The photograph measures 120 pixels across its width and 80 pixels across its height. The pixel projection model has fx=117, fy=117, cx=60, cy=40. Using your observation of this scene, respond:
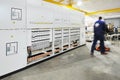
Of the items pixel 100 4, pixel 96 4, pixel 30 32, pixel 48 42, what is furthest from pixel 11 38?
pixel 100 4

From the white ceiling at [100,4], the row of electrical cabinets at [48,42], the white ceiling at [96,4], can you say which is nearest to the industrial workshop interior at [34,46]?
the row of electrical cabinets at [48,42]

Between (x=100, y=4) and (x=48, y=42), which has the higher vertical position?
(x=100, y=4)

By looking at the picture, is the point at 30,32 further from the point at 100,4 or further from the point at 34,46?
the point at 100,4

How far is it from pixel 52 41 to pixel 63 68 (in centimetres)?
119

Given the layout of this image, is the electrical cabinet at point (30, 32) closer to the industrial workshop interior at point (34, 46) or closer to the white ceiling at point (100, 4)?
the industrial workshop interior at point (34, 46)

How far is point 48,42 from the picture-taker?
400 cm

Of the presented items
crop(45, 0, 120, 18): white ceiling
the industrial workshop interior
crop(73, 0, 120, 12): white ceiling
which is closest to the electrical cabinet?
the industrial workshop interior

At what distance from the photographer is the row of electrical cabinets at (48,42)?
11.3 feet

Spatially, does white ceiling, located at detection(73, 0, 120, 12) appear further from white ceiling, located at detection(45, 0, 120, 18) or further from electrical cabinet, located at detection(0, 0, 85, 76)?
→ electrical cabinet, located at detection(0, 0, 85, 76)

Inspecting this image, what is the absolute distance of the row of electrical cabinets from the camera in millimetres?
3435

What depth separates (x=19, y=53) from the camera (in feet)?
9.89

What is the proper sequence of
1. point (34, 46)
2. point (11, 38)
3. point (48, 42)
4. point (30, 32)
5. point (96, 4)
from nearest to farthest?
point (11, 38) → point (30, 32) → point (34, 46) → point (48, 42) → point (96, 4)

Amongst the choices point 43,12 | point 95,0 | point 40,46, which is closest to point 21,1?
point 43,12

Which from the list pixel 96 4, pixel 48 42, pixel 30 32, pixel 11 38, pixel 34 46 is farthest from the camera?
Result: pixel 96 4
